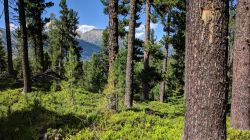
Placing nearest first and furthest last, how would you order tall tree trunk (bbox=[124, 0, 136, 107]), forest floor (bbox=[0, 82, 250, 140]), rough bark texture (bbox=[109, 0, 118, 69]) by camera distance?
forest floor (bbox=[0, 82, 250, 140]), rough bark texture (bbox=[109, 0, 118, 69]), tall tree trunk (bbox=[124, 0, 136, 107])

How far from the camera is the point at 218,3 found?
399cm

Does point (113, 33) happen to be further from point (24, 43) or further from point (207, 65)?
point (207, 65)

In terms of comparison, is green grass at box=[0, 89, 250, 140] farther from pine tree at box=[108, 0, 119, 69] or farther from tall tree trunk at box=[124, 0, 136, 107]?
tall tree trunk at box=[124, 0, 136, 107]

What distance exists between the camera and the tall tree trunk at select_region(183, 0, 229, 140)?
4.02 m

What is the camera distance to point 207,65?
4.04 metres

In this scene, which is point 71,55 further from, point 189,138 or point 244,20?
point 189,138

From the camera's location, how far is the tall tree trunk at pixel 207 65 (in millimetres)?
4016

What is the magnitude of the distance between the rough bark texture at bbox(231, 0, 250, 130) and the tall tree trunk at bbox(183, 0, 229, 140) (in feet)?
15.4

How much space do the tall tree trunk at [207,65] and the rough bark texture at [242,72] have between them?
470cm

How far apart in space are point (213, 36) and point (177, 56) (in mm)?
24905

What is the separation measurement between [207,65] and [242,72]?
16.3ft

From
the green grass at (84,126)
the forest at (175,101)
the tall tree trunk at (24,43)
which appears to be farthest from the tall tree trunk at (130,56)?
the tall tree trunk at (24,43)

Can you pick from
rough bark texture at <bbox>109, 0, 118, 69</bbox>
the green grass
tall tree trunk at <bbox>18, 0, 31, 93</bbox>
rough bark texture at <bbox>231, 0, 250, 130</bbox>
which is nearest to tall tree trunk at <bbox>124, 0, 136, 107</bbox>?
rough bark texture at <bbox>109, 0, 118, 69</bbox>

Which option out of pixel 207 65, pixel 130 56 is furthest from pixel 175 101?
pixel 207 65
